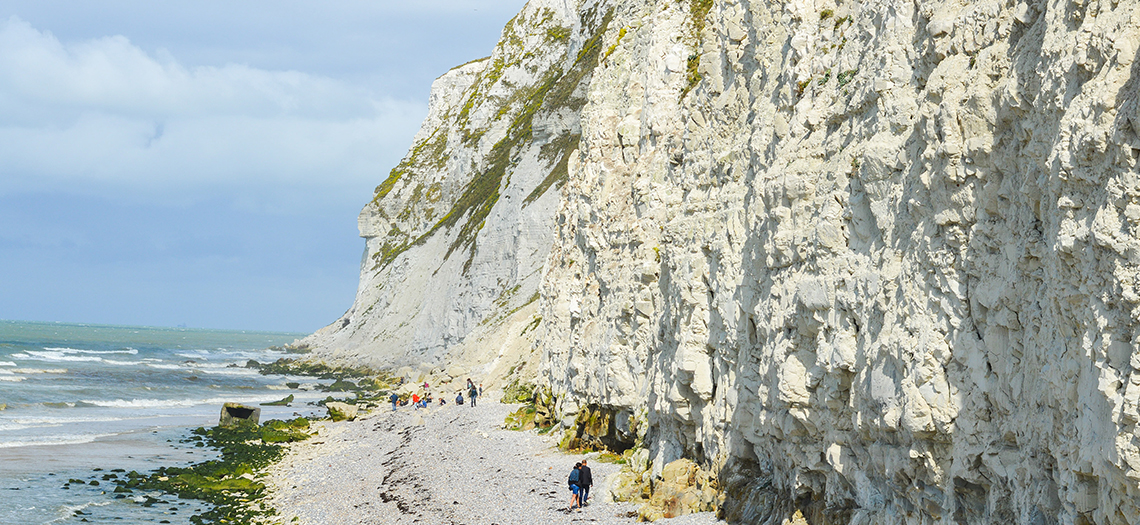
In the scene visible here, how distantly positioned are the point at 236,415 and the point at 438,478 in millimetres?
18120

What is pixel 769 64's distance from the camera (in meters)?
16.9

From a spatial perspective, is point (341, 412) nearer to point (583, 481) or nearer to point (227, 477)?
point (227, 477)

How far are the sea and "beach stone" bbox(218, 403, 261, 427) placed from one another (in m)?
1.93

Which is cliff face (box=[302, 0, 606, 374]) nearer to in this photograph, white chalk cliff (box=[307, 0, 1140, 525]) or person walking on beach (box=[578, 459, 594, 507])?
white chalk cliff (box=[307, 0, 1140, 525])

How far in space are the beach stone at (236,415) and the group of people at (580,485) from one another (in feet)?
79.3

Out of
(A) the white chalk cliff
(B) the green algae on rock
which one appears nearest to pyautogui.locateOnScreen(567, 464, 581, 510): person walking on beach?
(A) the white chalk cliff

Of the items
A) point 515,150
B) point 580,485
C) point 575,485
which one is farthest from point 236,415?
point 515,150

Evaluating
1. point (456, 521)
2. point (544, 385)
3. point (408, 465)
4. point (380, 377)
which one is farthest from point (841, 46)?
point (380, 377)

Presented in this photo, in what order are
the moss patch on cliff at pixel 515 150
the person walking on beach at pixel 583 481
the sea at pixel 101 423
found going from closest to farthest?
the person walking on beach at pixel 583 481 < the sea at pixel 101 423 < the moss patch on cliff at pixel 515 150

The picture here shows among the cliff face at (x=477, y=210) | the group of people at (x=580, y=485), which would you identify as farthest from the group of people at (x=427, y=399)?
the group of people at (x=580, y=485)

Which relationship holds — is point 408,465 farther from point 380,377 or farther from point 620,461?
point 380,377

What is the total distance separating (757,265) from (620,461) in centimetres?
1002

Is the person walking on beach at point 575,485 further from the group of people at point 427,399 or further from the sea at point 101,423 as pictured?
the group of people at point 427,399

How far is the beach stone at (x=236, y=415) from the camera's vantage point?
→ 125 ft
